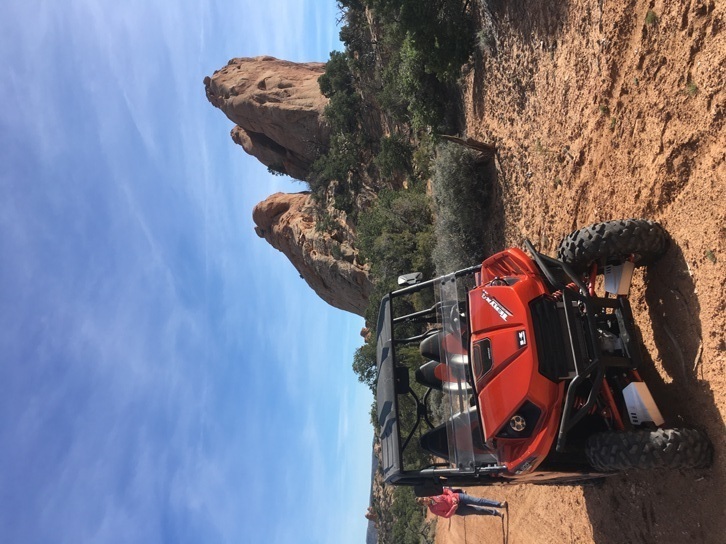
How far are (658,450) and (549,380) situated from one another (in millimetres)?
911

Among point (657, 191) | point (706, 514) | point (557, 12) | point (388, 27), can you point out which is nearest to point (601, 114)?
point (657, 191)

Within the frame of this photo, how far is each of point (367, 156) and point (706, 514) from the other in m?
20.1

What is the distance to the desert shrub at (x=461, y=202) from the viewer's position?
37.2 ft

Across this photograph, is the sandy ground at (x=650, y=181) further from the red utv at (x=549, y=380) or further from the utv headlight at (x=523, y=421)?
the utv headlight at (x=523, y=421)

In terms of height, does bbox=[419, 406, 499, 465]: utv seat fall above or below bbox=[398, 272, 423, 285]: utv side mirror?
below

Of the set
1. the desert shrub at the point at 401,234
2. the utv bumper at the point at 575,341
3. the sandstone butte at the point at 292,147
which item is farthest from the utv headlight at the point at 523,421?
the sandstone butte at the point at 292,147

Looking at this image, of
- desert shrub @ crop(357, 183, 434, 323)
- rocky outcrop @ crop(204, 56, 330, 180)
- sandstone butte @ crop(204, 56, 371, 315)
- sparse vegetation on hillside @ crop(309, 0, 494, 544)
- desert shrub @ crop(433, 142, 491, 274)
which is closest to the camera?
desert shrub @ crop(433, 142, 491, 274)

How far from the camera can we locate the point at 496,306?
4887 mm

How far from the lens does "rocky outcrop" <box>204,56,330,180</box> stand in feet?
87.9

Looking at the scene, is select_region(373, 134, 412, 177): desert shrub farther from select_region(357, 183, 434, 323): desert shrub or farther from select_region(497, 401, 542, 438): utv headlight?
select_region(497, 401, 542, 438): utv headlight

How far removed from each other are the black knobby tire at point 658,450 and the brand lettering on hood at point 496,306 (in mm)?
1270

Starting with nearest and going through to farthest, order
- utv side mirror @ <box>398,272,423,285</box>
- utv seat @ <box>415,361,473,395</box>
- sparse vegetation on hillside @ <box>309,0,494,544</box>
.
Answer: utv seat @ <box>415,361,473,395</box>, utv side mirror @ <box>398,272,423,285</box>, sparse vegetation on hillside @ <box>309,0,494,544</box>

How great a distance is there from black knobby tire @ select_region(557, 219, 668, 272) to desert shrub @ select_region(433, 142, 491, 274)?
6.29 metres

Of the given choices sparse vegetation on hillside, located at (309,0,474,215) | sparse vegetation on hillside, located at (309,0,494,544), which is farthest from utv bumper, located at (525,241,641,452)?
sparse vegetation on hillside, located at (309,0,474,215)
